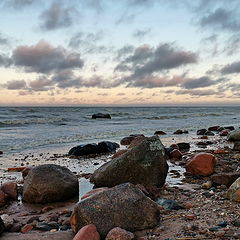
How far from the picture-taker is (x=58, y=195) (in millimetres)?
6645

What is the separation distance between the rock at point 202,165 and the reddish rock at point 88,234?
4.53 m

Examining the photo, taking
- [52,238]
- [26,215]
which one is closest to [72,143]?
[26,215]

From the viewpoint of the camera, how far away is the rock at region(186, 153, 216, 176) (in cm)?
814

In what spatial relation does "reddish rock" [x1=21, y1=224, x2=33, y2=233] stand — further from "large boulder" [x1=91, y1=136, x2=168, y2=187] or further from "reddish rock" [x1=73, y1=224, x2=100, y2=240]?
"large boulder" [x1=91, y1=136, x2=168, y2=187]

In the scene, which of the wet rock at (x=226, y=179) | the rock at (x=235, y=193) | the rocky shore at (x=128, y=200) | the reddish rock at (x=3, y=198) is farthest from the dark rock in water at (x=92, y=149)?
the rock at (x=235, y=193)

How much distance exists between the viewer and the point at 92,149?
12.9 metres

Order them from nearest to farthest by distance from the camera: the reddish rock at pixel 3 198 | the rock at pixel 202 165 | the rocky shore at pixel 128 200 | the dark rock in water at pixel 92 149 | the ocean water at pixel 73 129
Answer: the rocky shore at pixel 128 200
the reddish rock at pixel 3 198
the rock at pixel 202 165
the dark rock in water at pixel 92 149
the ocean water at pixel 73 129

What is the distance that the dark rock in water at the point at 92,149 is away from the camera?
1252 cm

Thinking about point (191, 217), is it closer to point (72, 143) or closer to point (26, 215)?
point (26, 215)

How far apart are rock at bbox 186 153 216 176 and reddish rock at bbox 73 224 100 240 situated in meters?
4.53

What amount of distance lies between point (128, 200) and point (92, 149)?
833 cm

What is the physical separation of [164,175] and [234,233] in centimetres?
325

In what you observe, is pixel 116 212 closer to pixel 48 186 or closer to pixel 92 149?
pixel 48 186

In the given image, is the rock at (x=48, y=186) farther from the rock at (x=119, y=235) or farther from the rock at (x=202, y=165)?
the rock at (x=202, y=165)
